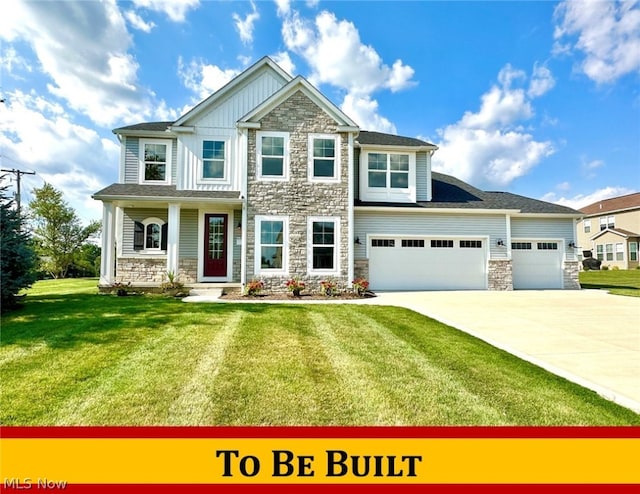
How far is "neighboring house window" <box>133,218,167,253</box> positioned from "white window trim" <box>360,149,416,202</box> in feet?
28.7

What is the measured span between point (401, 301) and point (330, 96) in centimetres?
844

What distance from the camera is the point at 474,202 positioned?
14930mm

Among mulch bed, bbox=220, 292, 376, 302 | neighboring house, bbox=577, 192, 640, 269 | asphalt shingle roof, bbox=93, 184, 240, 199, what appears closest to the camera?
mulch bed, bbox=220, 292, 376, 302

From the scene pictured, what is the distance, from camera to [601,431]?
10.2 ft

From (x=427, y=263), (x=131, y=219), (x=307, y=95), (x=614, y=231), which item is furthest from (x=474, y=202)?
(x=614, y=231)

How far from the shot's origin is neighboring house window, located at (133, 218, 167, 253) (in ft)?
44.5

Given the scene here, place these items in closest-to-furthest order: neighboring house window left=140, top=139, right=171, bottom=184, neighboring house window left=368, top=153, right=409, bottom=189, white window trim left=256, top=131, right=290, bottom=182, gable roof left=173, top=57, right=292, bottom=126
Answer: white window trim left=256, top=131, right=290, bottom=182, gable roof left=173, top=57, right=292, bottom=126, neighboring house window left=140, top=139, right=171, bottom=184, neighboring house window left=368, top=153, right=409, bottom=189

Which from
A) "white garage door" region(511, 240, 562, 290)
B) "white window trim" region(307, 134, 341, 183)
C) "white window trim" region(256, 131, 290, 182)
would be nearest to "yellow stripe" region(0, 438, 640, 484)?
"white window trim" region(256, 131, 290, 182)

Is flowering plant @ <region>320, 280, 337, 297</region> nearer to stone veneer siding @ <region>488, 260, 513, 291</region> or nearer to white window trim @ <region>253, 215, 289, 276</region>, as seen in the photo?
white window trim @ <region>253, 215, 289, 276</region>

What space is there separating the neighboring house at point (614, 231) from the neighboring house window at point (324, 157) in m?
29.0

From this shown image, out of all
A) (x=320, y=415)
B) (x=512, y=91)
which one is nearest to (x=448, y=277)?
(x=512, y=91)

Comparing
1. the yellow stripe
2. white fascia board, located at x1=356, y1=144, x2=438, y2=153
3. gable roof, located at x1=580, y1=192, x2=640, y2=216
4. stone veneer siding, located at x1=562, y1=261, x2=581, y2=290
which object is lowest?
the yellow stripe

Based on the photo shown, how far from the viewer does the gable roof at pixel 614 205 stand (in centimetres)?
3319

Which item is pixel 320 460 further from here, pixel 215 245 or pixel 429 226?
pixel 429 226
